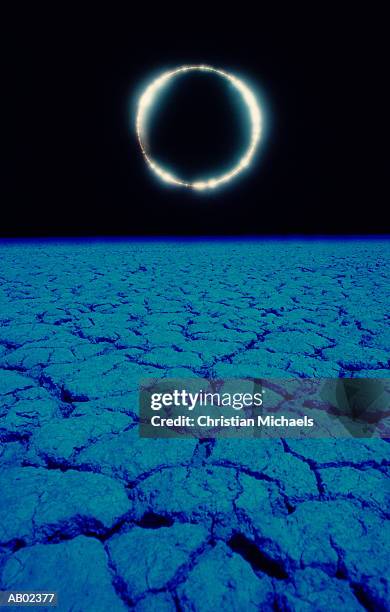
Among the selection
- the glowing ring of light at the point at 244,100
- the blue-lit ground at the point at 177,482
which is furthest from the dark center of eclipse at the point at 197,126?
the blue-lit ground at the point at 177,482

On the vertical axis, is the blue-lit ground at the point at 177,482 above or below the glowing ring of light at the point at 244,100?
below

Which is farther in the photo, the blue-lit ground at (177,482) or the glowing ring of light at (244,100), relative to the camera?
the glowing ring of light at (244,100)

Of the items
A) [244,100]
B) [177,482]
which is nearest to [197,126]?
[244,100]

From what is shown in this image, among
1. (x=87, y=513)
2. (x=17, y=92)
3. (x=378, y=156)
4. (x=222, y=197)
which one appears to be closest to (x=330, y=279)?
(x=87, y=513)

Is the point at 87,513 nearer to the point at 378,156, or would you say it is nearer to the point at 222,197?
the point at 222,197

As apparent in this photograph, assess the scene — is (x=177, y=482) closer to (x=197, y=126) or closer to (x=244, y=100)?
(x=197, y=126)

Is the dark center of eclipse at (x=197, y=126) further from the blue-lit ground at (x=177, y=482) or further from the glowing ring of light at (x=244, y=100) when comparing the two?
the blue-lit ground at (x=177, y=482)
